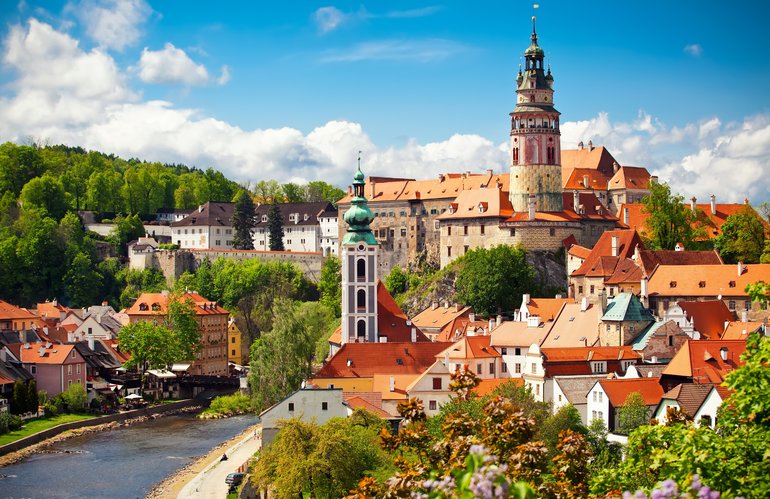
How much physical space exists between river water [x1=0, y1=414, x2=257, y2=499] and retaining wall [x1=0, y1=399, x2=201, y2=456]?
1.07m

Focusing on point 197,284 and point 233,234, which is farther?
point 233,234

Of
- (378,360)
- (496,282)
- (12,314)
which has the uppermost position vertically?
(496,282)

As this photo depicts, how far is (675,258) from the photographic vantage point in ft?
208

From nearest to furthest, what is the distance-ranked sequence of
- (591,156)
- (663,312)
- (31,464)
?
(31,464) → (663,312) → (591,156)

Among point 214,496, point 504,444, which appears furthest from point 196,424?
point 504,444

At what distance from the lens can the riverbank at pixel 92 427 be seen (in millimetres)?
50178

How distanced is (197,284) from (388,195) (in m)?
16.5

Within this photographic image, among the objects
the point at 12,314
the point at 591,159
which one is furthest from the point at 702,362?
the point at 12,314

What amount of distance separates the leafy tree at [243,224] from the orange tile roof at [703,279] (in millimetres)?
49744

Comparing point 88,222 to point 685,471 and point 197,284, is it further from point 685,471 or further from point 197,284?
point 685,471

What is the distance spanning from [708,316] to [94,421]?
29.3 m

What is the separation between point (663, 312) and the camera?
193 feet

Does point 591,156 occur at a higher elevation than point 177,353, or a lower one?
higher

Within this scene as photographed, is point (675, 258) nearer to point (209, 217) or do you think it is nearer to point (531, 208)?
point (531, 208)
